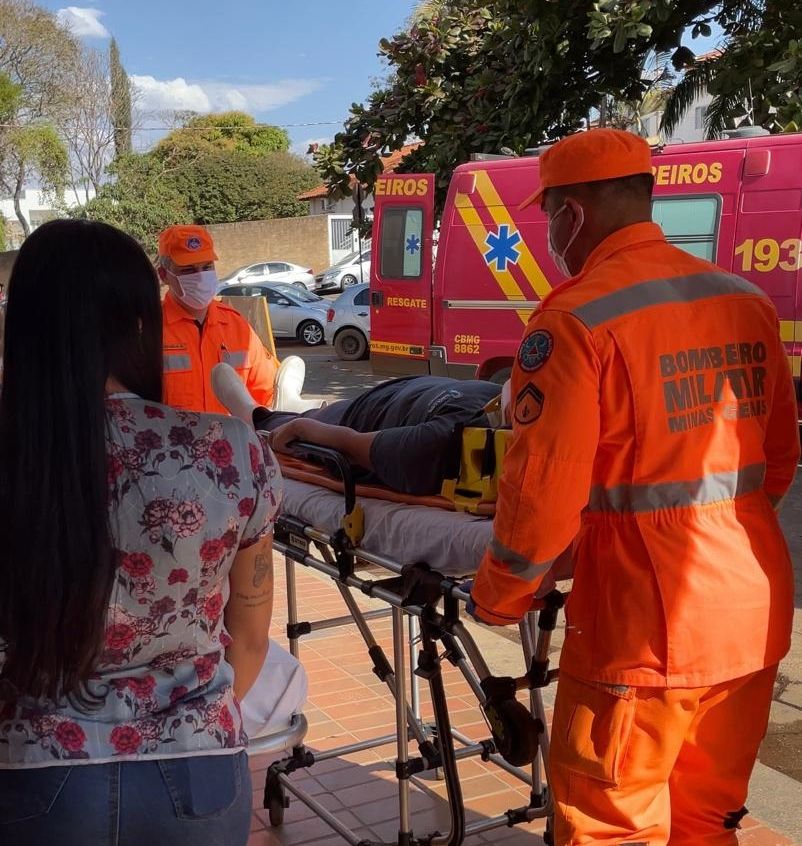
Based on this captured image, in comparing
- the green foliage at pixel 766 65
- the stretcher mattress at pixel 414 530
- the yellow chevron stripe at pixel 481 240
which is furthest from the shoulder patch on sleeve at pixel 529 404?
the yellow chevron stripe at pixel 481 240

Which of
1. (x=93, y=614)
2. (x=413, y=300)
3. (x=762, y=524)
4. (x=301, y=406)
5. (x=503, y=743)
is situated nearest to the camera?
(x=93, y=614)

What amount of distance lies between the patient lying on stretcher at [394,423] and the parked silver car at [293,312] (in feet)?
58.6

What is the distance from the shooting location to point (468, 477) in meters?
2.90

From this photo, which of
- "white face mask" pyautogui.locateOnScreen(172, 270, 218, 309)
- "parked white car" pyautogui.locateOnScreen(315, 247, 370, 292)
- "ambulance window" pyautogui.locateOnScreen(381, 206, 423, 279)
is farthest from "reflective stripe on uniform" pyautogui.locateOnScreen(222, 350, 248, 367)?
"parked white car" pyautogui.locateOnScreen(315, 247, 370, 292)

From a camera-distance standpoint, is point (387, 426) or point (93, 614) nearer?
point (93, 614)

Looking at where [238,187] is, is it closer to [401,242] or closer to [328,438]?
[401,242]

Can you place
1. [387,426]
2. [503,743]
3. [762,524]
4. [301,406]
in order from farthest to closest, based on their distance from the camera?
1. [301,406]
2. [387,426]
3. [503,743]
4. [762,524]

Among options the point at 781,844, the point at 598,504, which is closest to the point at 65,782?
Result: the point at 598,504

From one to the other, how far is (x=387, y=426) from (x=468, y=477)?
739 mm

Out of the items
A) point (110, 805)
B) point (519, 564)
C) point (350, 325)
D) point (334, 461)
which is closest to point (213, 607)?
point (110, 805)

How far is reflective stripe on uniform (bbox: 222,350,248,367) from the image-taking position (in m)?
4.55

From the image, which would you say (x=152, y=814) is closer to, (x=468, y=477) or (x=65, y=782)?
(x=65, y=782)

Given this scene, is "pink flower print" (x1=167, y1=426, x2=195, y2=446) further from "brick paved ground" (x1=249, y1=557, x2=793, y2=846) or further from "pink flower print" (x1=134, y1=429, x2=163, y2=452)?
"brick paved ground" (x1=249, y1=557, x2=793, y2=846)

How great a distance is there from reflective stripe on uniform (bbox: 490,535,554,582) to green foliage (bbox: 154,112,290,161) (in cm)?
5132
